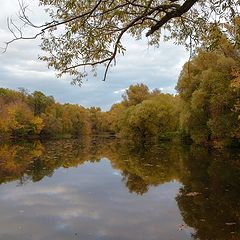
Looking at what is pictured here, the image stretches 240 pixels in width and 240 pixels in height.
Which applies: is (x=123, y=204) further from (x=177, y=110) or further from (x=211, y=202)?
(x=177, y=110)

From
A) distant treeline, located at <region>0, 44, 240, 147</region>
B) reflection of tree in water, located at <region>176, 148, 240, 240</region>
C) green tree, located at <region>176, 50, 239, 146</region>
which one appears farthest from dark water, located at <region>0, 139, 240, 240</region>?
green tree, located at <region>176, 50, 239, 146</region>

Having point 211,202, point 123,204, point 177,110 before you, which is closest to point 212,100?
point 177,110

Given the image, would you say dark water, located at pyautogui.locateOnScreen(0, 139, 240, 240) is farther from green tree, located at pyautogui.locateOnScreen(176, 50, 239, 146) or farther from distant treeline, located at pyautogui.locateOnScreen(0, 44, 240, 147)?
green tree, located at pyautogui.locateOnScreen(176, 50, 239, 146)

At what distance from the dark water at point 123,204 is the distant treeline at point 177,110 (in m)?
4.58

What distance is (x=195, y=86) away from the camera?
43562mm

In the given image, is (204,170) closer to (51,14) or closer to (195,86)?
(51,14)

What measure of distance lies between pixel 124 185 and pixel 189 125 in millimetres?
27098

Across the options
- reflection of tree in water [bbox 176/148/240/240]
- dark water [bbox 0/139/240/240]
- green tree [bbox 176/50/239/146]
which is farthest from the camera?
green tree [bbox 176/50/239/146]

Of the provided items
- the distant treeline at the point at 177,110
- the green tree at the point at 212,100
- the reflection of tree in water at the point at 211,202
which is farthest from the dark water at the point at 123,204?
the green tree at the point at 212,100

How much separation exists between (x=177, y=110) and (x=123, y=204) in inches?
1493

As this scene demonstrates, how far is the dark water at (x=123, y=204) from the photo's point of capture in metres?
10.2

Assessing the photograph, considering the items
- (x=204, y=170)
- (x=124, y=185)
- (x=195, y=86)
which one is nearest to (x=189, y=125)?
(x=195, y=86)

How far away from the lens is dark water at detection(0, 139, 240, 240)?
403 inches

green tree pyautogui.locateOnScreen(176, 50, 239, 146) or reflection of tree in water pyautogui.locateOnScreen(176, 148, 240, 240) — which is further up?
green tree pyautogui.locateOnScreen(176, 50, 239, 146)
